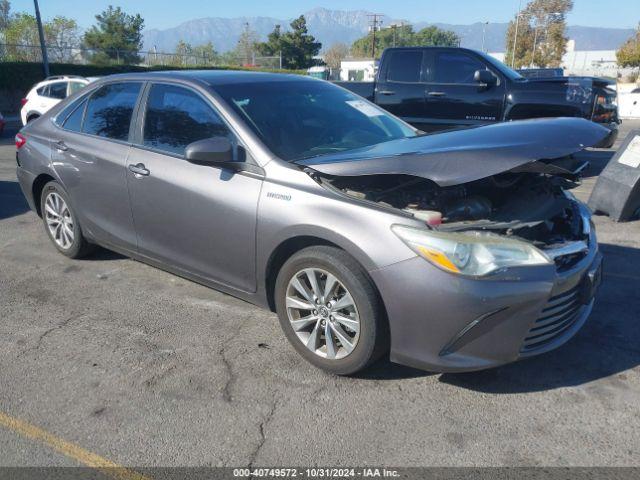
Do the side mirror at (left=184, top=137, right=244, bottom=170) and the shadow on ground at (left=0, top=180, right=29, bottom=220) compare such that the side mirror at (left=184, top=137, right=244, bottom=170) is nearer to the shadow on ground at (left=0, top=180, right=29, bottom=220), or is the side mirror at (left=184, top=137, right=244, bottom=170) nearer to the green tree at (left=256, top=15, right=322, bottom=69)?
the shadow on ground at (left=0, top=180, right=29, bottom=220)

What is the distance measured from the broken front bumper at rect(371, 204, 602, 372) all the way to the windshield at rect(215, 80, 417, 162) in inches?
47.5

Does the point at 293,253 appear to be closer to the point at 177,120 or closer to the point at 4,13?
the point at 177,120

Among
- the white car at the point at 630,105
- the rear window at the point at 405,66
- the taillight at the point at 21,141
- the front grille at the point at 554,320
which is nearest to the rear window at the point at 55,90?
the rear window at the point at 405,66

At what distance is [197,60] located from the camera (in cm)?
3788

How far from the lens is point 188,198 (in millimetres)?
3871

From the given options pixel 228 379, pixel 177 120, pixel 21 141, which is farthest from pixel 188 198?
pixel 21 141

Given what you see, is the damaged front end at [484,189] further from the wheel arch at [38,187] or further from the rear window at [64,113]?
the wheel arch at [38,187]

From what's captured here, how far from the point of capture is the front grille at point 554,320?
2979 mm

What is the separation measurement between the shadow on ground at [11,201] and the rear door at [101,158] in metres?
2.75

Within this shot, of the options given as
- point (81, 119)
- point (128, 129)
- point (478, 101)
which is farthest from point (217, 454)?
point (478, 101)

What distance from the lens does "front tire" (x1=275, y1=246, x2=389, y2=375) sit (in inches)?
120

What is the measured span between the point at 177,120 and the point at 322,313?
1884 mm

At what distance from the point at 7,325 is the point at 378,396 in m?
2.73

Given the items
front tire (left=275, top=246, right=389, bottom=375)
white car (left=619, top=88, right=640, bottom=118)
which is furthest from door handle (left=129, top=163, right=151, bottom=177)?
white car (left=619, top=88, right=640, bottom=118)
